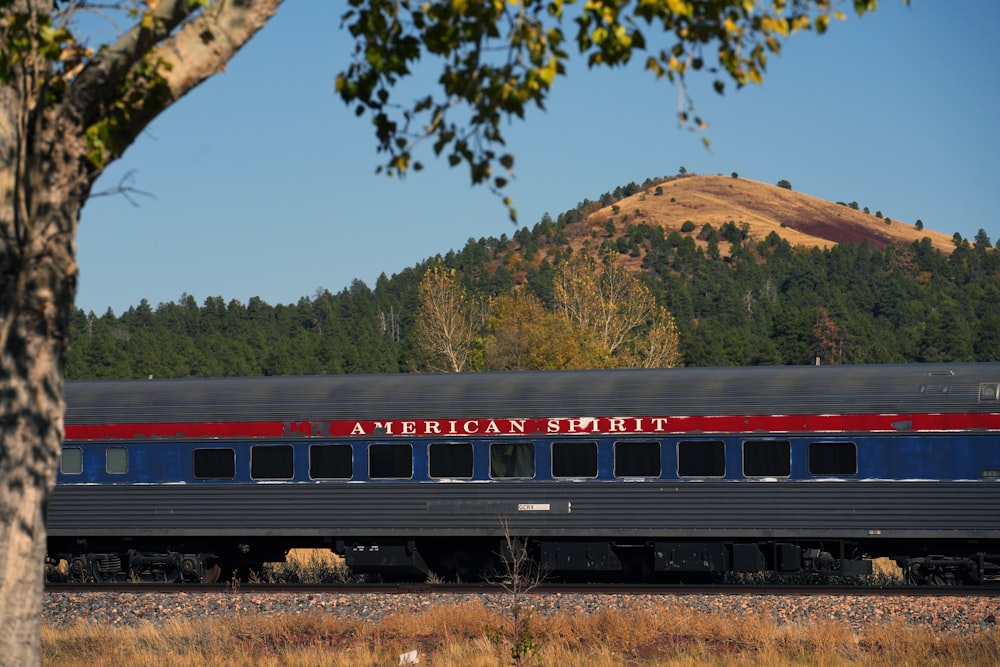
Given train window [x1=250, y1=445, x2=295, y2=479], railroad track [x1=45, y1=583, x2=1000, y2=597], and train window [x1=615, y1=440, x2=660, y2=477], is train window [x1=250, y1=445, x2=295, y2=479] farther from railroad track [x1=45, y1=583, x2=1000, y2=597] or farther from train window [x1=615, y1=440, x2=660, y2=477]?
train window [x1=615, y1=440, x2=660, y2=477]

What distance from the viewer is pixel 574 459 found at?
1919 centimetres

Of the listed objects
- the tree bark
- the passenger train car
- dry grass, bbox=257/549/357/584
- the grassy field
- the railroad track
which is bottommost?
dry grass, bbox=257/549/357/584

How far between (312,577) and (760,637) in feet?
32.3

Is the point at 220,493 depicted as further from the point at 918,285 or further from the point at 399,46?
the point at 918,285

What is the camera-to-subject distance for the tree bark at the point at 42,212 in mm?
8359

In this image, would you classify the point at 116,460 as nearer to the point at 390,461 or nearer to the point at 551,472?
the point at 390,461

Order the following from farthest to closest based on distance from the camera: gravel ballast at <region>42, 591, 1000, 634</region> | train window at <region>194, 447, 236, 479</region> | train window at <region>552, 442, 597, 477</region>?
train window at <region>194, 447, 236, 479</region> → train window at <region>552, 442, 597, 477</region> → gravel ballast at <region>42, 591, 1000, 634</region>

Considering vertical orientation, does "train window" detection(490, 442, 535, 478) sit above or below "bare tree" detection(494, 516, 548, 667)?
above

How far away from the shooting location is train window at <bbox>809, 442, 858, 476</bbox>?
18453 mm

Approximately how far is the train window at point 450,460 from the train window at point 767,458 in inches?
160

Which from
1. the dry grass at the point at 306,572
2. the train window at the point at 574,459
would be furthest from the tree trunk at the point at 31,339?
the dry grass at the point at 306,572

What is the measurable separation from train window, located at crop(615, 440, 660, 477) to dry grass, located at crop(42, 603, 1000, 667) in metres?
3.43

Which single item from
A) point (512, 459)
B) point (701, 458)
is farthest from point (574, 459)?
point (701, 458)

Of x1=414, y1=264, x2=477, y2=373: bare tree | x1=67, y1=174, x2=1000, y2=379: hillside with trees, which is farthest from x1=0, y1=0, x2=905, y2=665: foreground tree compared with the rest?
x1=414, y1=264, x2=477, y2=373: bare tree
